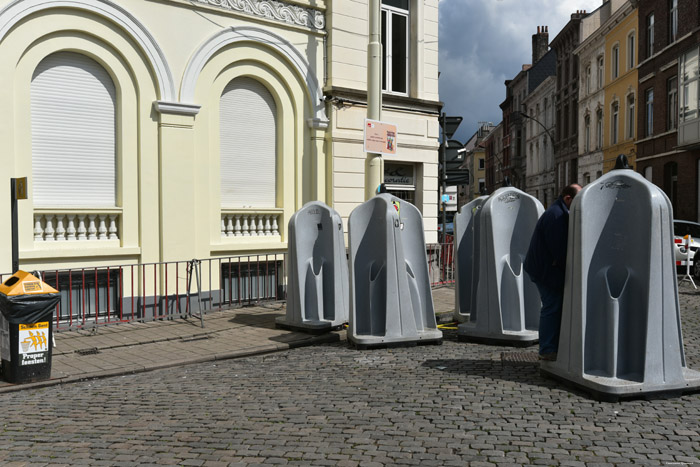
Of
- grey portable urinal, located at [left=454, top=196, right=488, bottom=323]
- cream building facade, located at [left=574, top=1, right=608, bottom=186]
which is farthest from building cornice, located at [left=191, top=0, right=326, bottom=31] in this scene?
cream building facade, located at [left=574, top=1, right=608, bottom=186]

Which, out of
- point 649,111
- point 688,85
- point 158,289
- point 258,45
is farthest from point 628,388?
point 649,111

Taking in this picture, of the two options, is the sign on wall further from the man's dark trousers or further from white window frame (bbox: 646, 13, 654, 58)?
white window frame (bbox: 646, 13, 654, 58)

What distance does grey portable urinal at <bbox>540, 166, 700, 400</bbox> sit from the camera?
5871 millimetres

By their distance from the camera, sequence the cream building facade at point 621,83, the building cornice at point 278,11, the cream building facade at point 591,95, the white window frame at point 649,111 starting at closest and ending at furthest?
the building cornice at point 278,11 < the white window frame at point 649,111 < the cream building facade at point 621,83 < the cream building facade at point 591,95

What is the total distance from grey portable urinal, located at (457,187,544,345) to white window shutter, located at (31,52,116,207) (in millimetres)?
6126

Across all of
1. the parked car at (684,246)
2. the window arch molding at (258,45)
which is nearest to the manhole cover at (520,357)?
the window arch molding at (258,45)

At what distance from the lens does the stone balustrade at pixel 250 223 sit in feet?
40.5

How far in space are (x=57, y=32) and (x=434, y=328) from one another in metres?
7.13

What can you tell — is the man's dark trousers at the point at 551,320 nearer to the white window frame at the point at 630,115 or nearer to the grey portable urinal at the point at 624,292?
the grey portable urinal at the point at 624,292

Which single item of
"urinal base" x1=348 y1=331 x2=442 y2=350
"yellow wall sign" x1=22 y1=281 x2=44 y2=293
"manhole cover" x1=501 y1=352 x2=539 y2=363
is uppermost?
"yellow wall sign" x1=22 y1=281 x2=44 y2=293

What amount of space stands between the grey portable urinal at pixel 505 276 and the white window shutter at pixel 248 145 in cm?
537

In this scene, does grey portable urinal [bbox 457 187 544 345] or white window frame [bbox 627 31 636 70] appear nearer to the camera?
grey portable urinal [bbox 457 187 544 345]

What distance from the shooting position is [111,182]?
35.7ft

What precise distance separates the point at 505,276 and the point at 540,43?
6089cm
